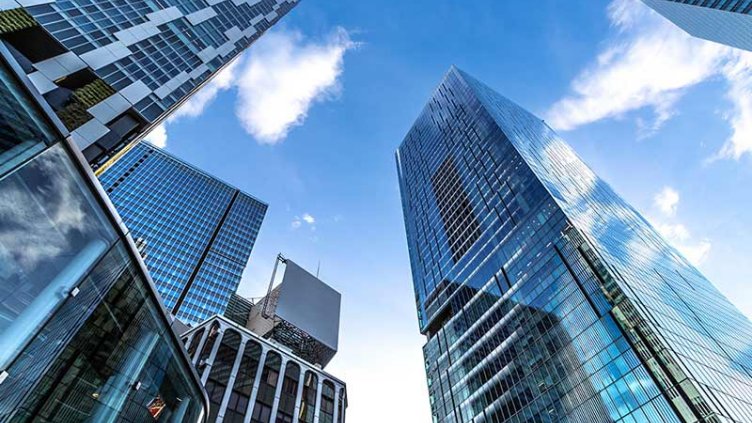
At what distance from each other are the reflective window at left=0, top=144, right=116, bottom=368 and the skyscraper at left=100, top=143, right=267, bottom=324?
9540cm

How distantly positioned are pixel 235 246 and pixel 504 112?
96854 mm

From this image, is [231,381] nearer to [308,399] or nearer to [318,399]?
[308,399]

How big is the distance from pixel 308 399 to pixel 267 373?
16.3 ft

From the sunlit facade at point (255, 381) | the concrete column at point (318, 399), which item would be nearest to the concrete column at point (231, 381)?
the sunlit facade at point (255, 381)

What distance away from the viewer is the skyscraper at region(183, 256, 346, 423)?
1169 inches

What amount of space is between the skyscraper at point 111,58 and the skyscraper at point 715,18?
279 feet

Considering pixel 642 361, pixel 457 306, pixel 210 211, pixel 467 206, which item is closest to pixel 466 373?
pixel 457 306

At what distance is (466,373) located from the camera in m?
64.0

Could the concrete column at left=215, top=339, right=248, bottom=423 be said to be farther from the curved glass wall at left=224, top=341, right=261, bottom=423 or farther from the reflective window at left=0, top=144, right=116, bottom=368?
the reflective window at left=0, top=144, right=116, bottom=368

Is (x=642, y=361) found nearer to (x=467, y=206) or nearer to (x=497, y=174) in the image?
(x=497, y=174)

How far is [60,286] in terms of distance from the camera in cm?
809

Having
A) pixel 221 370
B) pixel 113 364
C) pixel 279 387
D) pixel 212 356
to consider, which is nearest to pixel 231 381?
pixel 221 370

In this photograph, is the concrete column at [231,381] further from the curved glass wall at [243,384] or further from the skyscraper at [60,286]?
the skyscraper at [60,286]

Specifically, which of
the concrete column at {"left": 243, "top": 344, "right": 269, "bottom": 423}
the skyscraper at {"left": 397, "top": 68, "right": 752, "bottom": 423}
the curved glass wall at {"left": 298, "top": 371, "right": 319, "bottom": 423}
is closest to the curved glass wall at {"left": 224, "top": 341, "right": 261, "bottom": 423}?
the concrete column at {"left": 243, "top": 344, "right": 269, "bottom": 423}
